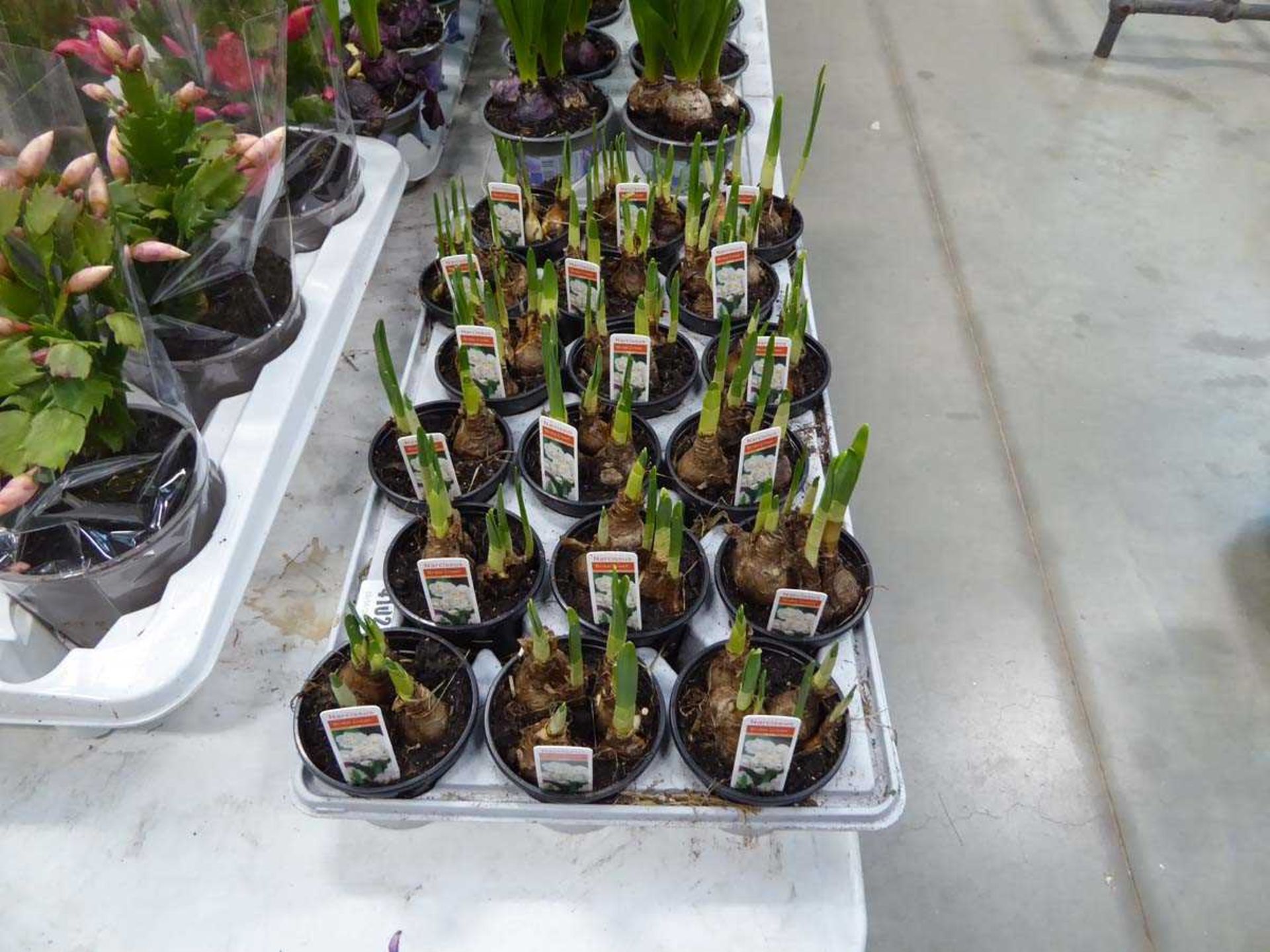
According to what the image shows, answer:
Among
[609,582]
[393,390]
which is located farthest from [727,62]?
[609,582]

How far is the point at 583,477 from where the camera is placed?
1.13m

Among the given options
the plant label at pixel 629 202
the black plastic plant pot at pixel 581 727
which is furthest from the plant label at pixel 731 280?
the black plastic plant pot at pixel 581 727

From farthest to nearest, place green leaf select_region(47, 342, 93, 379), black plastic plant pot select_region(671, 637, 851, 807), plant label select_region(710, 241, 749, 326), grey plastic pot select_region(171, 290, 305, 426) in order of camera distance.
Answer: plant label select_region(710, 241, 749, 326)
grey plastic pot select_region(171, 290, 305, 426)
black plastic plant pot select_region(671, 637, 851, 807)
green leaf select_region(47, 342, 93, 379)

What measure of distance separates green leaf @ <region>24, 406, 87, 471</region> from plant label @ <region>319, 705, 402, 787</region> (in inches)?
12.6

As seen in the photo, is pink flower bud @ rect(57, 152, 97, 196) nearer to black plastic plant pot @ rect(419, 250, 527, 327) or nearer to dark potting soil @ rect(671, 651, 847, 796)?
black plastic plant pot @ rect(419, 250, 527, 327)

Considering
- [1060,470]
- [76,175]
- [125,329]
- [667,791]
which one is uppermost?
[76,175]

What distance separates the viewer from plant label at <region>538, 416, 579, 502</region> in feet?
3.34

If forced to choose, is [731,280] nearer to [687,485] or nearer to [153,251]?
[687,485]

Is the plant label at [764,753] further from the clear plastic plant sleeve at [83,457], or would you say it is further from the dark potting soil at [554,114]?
the dark potting soil at [554,114]

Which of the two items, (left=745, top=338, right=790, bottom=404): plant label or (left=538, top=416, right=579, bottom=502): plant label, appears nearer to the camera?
(left=538, top=416, right=579, bottom=502): plant label

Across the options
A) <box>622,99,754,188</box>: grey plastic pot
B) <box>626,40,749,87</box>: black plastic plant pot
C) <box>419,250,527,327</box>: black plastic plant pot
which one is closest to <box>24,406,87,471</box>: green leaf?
<box>419,250,527,327</box>: black plastic plant pot

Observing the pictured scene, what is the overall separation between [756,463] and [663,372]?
0.89 ft

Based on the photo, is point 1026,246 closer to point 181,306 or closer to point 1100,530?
point 1100,530

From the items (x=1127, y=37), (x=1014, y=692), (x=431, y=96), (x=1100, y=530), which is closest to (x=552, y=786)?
(x=1014, y=692)
